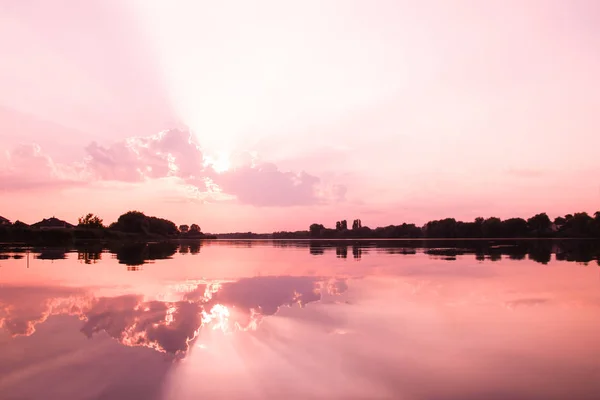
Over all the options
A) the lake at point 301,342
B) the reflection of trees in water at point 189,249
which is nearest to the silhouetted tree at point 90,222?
the reflection of trees in water at point 189,249

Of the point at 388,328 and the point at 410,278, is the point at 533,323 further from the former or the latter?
the point at 410,278

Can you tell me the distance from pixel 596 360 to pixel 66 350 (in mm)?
16721

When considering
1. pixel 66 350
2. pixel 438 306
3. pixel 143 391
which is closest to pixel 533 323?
pixel 438 306

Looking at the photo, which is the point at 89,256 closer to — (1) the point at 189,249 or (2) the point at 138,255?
(2) the point at 138,255

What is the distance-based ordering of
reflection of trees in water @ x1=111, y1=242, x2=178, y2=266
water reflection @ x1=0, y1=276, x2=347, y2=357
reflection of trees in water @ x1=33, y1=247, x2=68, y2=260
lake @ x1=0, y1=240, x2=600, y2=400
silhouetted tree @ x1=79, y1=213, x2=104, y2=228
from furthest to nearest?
silhouetted tree @ x1=79, y1=213, x2=104, y2=228 → reflection of trees in water @ x1=33, y1=247, x2=68, y2=260 → reflection of trees in water @ x1=111, y1=242, x2=178, y2=266 → water reflection @ x1=0, y1=276, x2=347, y2=357 → lake @ x1=0, y1=240, x2=600, y2=400

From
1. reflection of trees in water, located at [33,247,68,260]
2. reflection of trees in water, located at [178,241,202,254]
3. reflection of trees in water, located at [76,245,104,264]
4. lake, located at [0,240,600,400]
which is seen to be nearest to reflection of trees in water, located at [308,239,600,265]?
reflection of trees in water, located at [178,241,202,254]

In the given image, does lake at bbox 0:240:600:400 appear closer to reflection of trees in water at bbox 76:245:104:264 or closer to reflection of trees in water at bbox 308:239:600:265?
reflection of trees in water at bbox 76:245:104:264

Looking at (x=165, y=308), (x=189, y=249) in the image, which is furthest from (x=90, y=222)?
(x=165, y=308)

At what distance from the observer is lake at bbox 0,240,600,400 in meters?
10.6

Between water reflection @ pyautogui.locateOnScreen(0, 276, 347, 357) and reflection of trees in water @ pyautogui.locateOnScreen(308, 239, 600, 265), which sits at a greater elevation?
water reflection @ pyautogui.locateOnScreen(0, 276, 347, 357)

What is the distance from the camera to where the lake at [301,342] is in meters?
10.6

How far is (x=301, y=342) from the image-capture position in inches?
571

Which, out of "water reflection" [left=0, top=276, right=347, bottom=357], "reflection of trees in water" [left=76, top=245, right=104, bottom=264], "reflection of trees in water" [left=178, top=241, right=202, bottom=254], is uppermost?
"reflection of trees in water" [left=76, top=245, right=104, bottom=264]

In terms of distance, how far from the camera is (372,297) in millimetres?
23562
